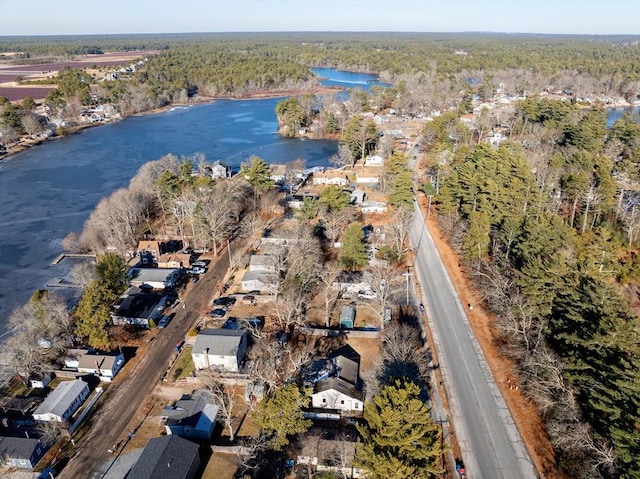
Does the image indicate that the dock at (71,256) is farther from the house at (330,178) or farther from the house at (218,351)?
the house at (330,178)

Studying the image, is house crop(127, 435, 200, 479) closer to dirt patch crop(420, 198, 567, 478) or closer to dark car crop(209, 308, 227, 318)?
dark car crop(209, 308, 227, 318)

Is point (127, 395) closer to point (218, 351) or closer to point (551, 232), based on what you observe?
point (218, 351)

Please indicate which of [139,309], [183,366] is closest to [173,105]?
[139,309]

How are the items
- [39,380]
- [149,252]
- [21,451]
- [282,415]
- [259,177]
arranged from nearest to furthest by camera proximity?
[282,415]
[21,451]
[39,380]
[149,252]
[259,177]

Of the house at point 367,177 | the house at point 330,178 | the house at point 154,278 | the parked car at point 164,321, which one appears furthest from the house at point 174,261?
the house at point 367,177

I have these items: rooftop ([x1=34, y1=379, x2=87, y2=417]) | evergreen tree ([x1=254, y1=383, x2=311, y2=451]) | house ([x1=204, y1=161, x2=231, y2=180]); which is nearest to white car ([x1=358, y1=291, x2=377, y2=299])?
evergreen tree ([x1=254, y1=383, x2=311, y2=451])
